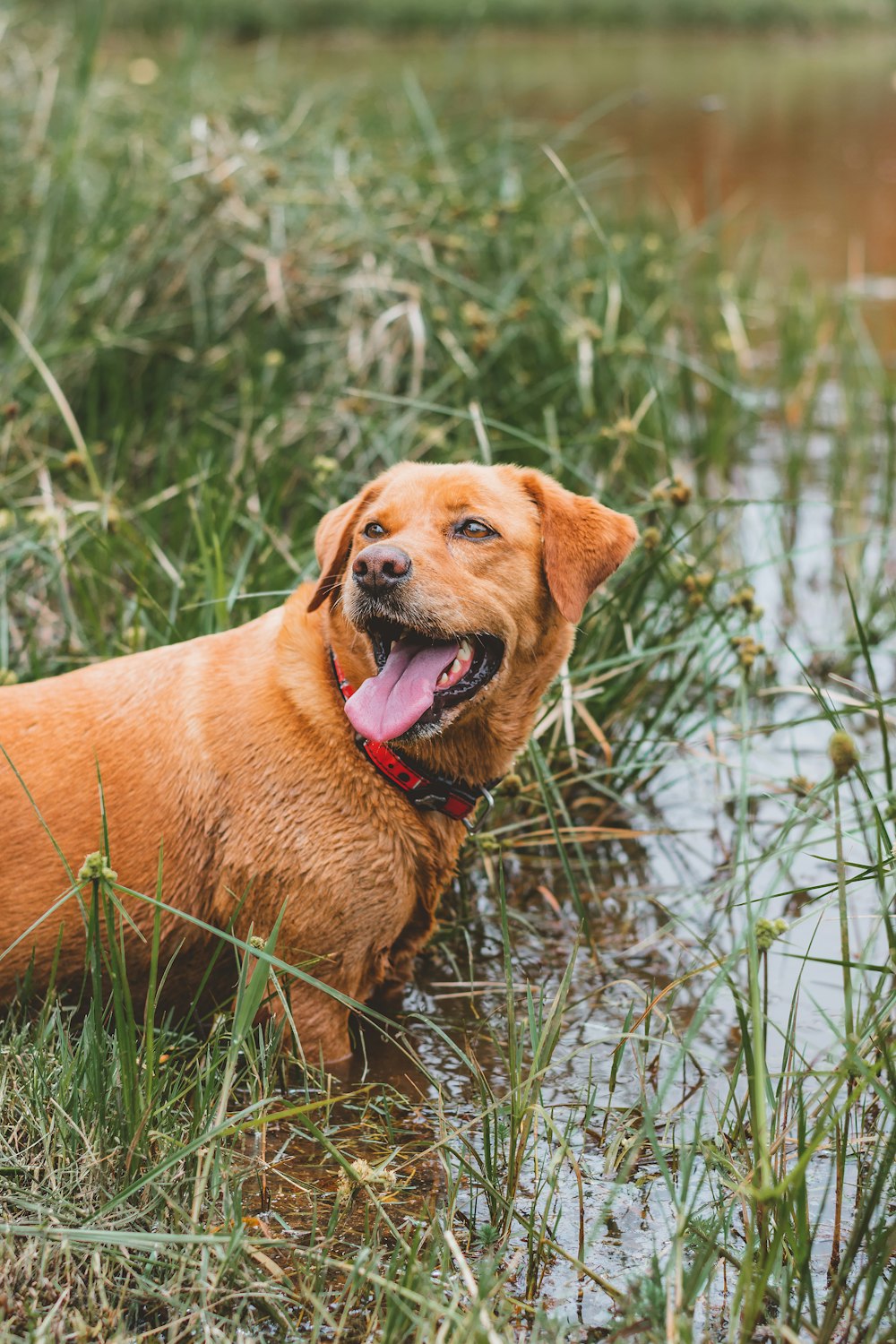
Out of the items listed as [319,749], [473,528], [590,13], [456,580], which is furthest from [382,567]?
[590,13]

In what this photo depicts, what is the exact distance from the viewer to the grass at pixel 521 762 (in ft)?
7.91

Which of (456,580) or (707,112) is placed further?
(707,112)

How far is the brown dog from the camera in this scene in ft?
9.98

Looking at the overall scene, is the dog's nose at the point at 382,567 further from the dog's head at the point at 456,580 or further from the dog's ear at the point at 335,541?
the dog's ear at the point at 335,541

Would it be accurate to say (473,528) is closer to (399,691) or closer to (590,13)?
(399,691)

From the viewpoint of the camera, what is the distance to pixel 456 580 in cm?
303

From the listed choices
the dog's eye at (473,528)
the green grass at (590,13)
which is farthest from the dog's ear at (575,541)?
the green grass at (590,13)

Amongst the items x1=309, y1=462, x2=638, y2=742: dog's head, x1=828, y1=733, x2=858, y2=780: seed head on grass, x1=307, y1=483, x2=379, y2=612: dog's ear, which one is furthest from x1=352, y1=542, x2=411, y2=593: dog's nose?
x1=828, y1=733, x2=858, y2=780: seed head on grass

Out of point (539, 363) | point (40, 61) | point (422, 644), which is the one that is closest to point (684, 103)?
point (40, 61)

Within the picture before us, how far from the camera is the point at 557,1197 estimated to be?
2809 millimetres

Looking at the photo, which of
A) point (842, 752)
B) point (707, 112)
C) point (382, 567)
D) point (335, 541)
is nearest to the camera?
point (842, 752)

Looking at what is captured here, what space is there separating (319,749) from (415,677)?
28 centimetres

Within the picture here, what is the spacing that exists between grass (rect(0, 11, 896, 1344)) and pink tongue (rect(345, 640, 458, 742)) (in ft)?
1.89

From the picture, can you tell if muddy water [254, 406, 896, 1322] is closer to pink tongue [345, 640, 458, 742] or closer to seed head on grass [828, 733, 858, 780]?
seed head on grass [828, 733, 858, 780]
